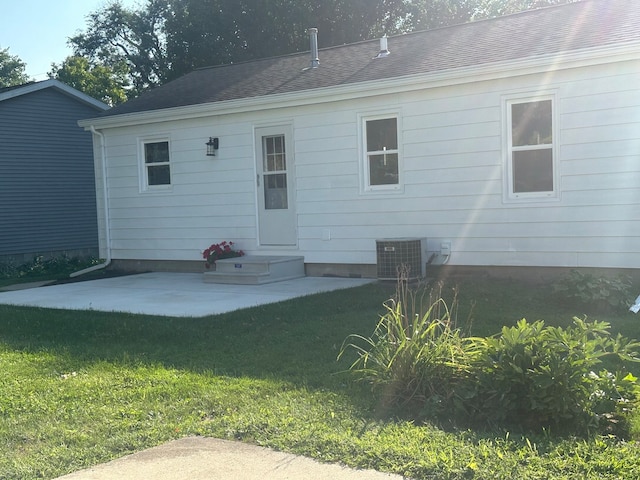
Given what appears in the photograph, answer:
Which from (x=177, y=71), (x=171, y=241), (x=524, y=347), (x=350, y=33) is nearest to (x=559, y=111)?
(x=524, y=347)

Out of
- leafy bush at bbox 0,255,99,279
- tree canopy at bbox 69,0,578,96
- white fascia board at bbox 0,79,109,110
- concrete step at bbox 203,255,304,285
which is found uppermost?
tree canopy at bbox 69,0,578,96

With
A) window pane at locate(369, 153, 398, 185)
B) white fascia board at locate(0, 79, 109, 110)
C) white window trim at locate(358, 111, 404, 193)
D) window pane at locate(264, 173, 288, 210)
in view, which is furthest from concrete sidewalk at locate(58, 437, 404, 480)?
white fascia board at locate(0, 79, 109, 110)

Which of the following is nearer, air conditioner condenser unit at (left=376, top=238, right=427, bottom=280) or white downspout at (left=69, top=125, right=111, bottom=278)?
air conditioner condenser unit at (left=376, top=238, right=427, bottom=280)

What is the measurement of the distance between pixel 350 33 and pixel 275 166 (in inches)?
743

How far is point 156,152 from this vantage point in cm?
1281

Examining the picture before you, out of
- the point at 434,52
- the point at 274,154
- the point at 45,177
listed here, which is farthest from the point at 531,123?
the point at 45,177

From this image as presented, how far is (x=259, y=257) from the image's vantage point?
11.2 m

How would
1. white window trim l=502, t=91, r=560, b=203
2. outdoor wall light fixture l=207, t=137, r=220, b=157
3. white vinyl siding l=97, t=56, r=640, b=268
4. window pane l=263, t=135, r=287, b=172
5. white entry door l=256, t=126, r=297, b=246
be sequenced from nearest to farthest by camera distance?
white vinyl siding l=97, t=56, r=640, b=268 → white window trim l=502, t=91, r=560, b=203 → white entry door l=256, t=126, r=297, b=246 → window pane l=263, t=135, r=287, b=172 → outdoor wall light fixture l=207, t=137, r=220, b=157

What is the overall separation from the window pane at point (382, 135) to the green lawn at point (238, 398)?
133 inches

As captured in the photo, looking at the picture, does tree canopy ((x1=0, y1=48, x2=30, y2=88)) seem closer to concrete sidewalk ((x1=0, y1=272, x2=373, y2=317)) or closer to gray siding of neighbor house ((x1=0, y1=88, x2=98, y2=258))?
gray siding of neighbor house ((x1=0, y1=88, x2=98, y2=258))

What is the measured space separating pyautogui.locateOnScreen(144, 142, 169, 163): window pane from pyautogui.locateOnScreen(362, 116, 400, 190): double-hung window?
4.28 m

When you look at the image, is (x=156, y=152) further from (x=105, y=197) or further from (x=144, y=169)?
(x=105, y=197)

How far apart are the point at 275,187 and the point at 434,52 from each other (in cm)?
343

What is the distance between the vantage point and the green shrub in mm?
3725
